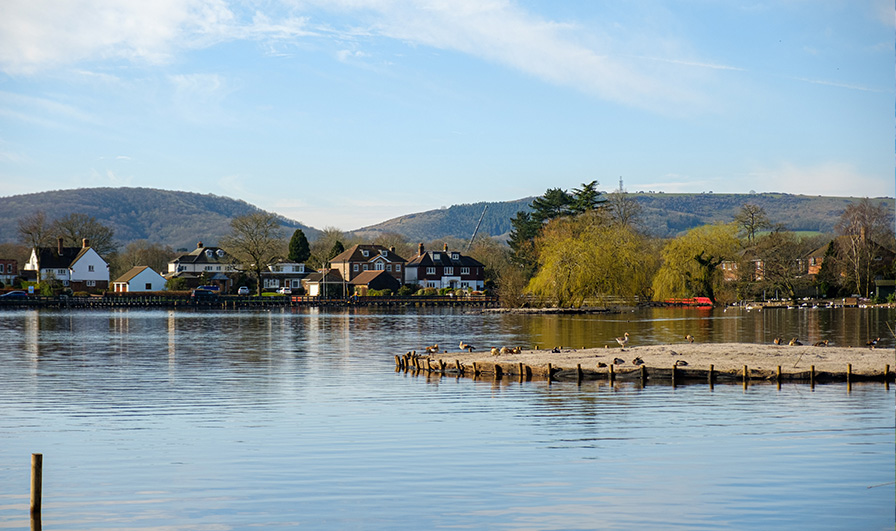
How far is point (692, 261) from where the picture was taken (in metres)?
93.1

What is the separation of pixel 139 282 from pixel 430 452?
110 metres

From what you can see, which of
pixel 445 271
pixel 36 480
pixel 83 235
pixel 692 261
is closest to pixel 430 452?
pixel 36 480

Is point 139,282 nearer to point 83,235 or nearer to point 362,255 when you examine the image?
point 83,235

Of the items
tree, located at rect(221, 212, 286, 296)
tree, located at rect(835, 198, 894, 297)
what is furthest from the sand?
tree, located at rect(221, 212, 286, 296)

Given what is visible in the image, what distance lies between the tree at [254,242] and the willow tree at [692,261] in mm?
49863

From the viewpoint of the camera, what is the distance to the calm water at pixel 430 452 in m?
13.7

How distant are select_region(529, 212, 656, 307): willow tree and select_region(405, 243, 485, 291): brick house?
156ft

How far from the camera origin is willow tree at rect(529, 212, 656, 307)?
81.9 metres

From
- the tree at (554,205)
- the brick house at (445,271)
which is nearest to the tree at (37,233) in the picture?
the brick house at (445,271)

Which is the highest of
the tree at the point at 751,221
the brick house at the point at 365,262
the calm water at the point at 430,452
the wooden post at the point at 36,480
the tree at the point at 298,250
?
the tree at the point at 751,221

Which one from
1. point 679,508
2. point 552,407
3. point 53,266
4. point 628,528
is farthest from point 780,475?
point 53,266

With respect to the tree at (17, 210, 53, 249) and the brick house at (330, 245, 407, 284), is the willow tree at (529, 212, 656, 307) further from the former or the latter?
the tree at (17, 210, 53, 249)

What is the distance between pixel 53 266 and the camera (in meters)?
117

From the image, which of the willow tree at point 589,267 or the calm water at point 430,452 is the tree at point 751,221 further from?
the calm water at point 430,452
